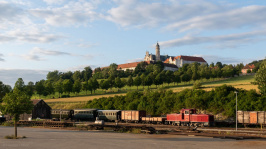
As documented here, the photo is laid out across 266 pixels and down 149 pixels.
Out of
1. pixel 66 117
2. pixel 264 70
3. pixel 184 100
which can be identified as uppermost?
pixel 264 70

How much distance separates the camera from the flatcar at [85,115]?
60.8 meters

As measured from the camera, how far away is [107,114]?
58531 mm

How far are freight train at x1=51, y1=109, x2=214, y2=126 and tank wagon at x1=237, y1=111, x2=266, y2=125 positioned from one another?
15.8 ft

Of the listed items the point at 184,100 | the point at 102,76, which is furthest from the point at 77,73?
the point at 184,100

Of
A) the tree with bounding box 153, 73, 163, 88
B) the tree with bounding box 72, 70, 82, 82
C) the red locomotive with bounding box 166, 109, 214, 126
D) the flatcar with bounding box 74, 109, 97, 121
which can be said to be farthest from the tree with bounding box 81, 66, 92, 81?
the red locomotive with bounding box 166, 109, 214, 126

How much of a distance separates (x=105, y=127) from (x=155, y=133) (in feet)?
34.6

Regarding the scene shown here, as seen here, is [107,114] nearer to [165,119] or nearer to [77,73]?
[165,119]

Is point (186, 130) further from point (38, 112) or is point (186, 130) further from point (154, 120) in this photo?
point (38, 112)

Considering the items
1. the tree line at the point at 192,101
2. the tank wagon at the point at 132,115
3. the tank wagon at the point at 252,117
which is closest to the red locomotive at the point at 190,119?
the tank wagon at the point at 252,117

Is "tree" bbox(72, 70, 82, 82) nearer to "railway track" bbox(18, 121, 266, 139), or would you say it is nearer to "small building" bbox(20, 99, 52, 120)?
"small building" bbox(20, 99, 52, 120)

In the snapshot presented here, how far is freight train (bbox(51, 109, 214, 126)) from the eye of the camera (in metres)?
43.5

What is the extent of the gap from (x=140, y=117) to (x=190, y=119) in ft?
41.0

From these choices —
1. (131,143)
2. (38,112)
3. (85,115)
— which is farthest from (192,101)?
(38,112)

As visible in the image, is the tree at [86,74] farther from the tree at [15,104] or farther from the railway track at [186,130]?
the tree at [15,104]
